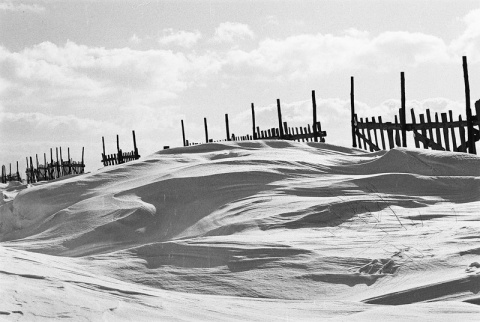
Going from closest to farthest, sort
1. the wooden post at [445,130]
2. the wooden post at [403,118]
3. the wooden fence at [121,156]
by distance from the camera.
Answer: the wooden post at [445,130]
the wooden post at [403,118]
the wooden fence at [121,156]

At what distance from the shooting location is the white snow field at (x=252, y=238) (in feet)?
8.26

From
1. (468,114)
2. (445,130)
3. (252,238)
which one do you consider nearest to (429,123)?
(445,130)

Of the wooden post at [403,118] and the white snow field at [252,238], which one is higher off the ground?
the wooden post at [403,118]

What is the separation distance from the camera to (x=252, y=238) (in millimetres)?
3957

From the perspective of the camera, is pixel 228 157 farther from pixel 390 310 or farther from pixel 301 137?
pixel 301 137

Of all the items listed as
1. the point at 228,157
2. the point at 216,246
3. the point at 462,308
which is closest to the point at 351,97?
the point at 228,157

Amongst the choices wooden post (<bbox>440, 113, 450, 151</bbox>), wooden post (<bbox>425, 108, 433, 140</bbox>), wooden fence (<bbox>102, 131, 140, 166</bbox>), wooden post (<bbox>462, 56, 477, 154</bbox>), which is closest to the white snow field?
wooden post (<bbox>462, 56, 477, 154</bbox>)

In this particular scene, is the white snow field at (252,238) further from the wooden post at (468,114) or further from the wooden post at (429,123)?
the wooden post at (429,123)

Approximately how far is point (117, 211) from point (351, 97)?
7787 mm

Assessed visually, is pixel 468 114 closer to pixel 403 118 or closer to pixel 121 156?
pixel 403 118

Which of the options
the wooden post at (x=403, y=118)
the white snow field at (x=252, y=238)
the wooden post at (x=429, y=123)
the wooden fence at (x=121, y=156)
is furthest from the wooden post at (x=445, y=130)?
the wooden fence at (x=121, y=156)

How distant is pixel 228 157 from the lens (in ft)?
22.5

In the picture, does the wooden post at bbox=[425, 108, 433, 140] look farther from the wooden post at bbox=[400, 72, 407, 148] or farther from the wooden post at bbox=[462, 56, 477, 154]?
the wooden post at bbox=[462, 56, 477, 154]

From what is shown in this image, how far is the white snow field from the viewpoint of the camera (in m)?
2.52
